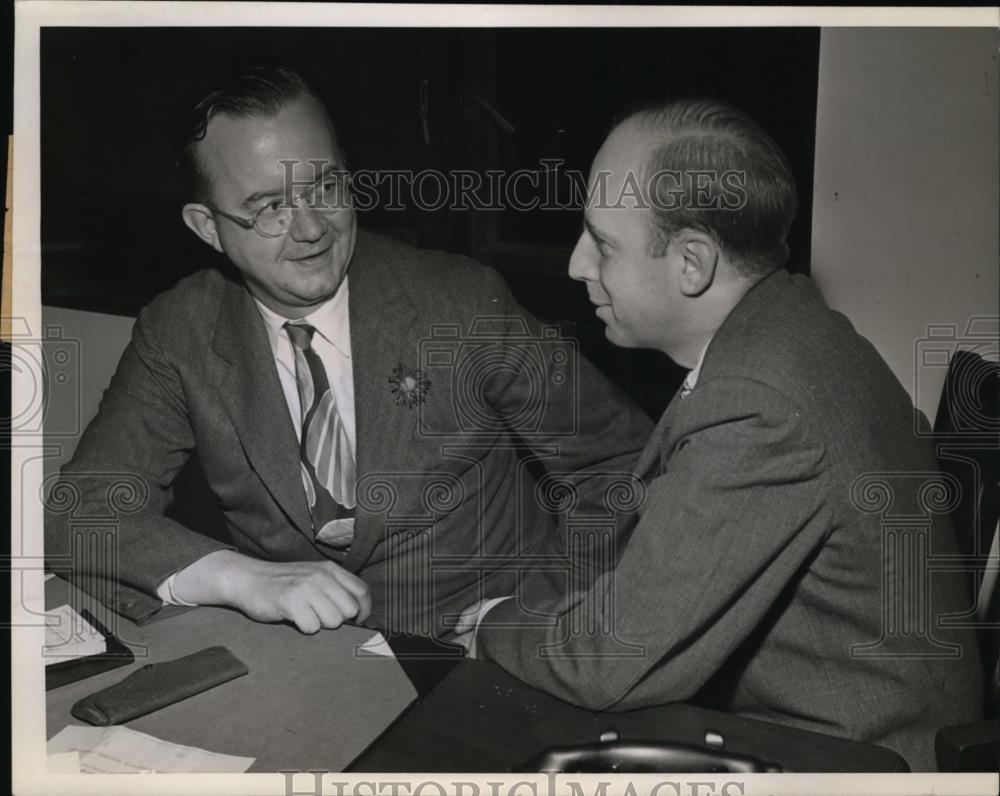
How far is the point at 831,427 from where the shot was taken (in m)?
1.46

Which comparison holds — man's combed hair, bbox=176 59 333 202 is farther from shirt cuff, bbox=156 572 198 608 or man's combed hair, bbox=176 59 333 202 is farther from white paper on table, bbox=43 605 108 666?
white paper on table, bbox=43 605 108 666

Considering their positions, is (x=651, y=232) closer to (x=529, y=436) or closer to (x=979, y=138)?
(x=529, y=436)

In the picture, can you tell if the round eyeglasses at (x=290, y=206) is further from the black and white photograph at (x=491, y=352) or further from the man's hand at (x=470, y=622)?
the man's hand at (x=470, y=622)

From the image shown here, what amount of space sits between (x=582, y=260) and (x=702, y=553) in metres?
0.52

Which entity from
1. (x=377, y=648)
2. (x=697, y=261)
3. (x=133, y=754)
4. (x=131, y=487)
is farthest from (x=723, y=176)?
(x=133, y=754)

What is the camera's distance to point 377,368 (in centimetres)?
169

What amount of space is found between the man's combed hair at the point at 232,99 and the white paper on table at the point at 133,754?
2.83 ft

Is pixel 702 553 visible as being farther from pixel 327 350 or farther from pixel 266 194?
pixel 266 194

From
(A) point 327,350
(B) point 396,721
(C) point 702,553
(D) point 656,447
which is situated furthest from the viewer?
(A) point 327,350

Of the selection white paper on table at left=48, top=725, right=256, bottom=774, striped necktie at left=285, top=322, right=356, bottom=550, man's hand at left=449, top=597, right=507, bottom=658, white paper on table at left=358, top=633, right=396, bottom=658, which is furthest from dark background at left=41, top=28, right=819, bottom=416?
white paper on table at left=48, top=725, right=256, bottom=774

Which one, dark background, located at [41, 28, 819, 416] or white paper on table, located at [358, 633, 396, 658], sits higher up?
dark background, located at [41, 28, 819, 416]

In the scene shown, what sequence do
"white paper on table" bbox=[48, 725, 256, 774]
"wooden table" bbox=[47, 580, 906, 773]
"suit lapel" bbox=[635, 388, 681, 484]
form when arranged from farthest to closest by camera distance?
"suit lapel" bbox=[635, 388, 681, 484] < "white paper on table" bbox=[48, 725, 256, 774] < "wooden table" bbox=[47, 580, 906, 773]

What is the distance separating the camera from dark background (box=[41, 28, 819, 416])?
63.4 inches

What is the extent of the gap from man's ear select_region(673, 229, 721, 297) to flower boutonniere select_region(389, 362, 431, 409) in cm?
46
